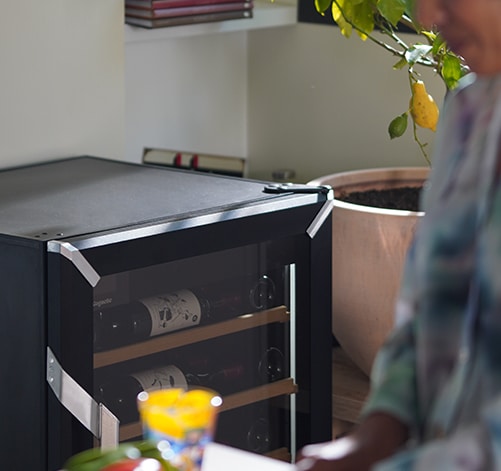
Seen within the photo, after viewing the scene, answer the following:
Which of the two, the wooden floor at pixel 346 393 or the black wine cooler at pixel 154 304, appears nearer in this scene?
the black wine cooler at pixel 154 304

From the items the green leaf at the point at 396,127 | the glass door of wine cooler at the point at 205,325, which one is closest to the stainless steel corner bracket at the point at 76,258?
the glass door of wine cooler at the point at 205,325

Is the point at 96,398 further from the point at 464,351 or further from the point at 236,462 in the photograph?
the point at 464,351

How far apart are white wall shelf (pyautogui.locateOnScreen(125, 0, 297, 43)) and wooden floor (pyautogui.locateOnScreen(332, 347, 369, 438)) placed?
23.7 inches

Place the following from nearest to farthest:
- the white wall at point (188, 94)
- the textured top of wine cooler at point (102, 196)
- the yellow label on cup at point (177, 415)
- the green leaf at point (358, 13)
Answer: the yellow label on cup at point (177, 415) < the textured top of wine cooler at point (102, 196) < the green leaf at point (358, 13) < the white wall at point (188, 94)

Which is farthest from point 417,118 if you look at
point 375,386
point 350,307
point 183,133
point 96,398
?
point 375,386

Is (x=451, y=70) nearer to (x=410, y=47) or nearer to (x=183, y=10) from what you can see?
(x=410, y=47)

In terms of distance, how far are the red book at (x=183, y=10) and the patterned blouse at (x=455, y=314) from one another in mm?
1242

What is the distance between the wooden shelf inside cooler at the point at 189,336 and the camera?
134cm

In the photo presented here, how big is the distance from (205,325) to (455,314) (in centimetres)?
80

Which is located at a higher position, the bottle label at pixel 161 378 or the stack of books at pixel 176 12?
the stack of books at pixel 176 12

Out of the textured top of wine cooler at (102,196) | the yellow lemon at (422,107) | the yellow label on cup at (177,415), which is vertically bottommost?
the yellow label on cup at (177,415)

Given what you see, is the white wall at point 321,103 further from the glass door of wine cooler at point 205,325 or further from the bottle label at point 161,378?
the bottle label at point 161,378

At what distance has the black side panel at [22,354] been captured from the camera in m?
1.24

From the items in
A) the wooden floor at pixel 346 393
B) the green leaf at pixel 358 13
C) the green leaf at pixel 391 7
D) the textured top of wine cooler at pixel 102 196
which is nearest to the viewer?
the textured top of wine cooler at pixel 102 196
